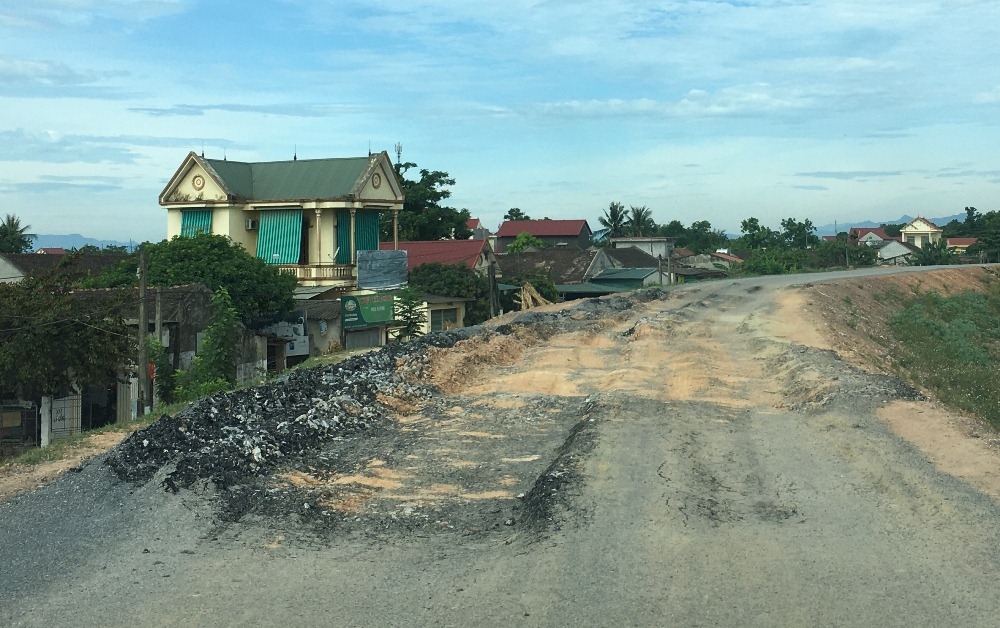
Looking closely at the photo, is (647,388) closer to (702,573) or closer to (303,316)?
(702,573)

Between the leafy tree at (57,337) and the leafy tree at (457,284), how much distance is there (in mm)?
19213

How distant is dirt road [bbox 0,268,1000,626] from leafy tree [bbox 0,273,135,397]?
11014 millimetres

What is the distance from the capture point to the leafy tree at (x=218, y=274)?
102ft

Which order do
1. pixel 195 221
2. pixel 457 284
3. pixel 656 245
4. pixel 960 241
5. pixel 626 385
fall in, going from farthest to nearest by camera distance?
1. pixel 960 241
2. pixel 656 245
3. pixel 457 284
4. pixel 195 221
5. pixel 626 385

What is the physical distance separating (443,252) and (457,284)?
7.44 metres

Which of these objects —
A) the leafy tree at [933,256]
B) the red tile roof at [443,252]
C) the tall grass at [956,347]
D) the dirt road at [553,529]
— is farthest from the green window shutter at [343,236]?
the leafy tree at [933,256]

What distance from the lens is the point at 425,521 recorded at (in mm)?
10781

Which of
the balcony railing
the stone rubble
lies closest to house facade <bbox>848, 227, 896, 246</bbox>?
the balcony railing

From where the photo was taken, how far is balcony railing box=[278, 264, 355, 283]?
119 feet

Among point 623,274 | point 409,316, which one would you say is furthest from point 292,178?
point 623,274

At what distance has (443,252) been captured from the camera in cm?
5100

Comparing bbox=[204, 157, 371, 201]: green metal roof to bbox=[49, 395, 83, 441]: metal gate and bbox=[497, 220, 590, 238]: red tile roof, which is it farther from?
bbox=[497, 220, 590, 238]: red tile roof

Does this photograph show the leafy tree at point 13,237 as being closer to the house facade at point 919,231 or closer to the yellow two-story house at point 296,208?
the yellow two-story house at point 296,208

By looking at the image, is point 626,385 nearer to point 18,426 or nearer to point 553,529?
point 553,529
